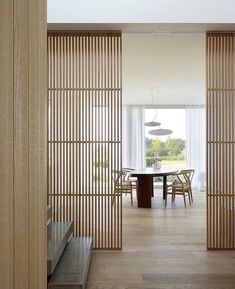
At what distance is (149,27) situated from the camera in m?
4.14

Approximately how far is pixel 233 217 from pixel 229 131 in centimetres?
113

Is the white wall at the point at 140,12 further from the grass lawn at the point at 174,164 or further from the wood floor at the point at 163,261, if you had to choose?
the grass lawn at the point at 174,164

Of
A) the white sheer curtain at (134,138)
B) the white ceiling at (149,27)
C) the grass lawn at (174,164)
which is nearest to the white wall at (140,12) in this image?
the white ceiling at (149,27)

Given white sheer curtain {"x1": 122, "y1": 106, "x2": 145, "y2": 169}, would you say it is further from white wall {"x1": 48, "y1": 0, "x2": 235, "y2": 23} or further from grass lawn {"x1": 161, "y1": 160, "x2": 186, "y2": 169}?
white wall {"x1": 48, "y1": 0, "x2": 235, "y2": 23}

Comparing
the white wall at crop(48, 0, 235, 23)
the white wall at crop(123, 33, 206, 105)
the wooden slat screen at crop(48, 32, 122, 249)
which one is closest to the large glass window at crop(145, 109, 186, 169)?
the white wall at crop(123, 33, 206, 105)

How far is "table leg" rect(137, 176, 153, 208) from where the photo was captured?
7422 millimetres

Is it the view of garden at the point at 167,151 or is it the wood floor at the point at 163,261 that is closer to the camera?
the wood floor at the point at 163,261

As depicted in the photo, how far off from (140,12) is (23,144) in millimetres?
3454

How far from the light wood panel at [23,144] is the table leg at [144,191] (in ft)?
20.2

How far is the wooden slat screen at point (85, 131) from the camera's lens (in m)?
4.32

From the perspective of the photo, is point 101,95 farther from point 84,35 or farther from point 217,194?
point 217,194

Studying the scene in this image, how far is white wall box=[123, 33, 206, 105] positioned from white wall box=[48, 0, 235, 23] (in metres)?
0.45

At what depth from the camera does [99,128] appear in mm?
4359

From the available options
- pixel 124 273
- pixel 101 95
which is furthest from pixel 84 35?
pixel 124 273
